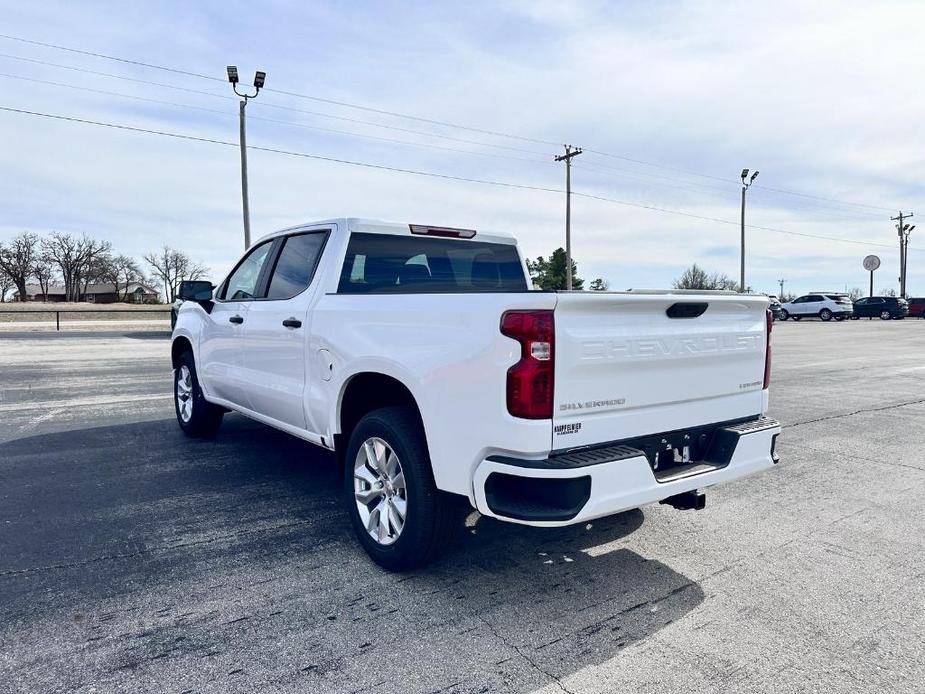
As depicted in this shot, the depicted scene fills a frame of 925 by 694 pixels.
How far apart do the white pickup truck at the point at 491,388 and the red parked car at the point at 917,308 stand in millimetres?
53112

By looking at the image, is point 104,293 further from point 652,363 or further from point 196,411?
point 652,363

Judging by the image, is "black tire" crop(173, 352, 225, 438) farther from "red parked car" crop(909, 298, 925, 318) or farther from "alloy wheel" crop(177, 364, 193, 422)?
"red parked car" crop(909, 298, 925, 318)

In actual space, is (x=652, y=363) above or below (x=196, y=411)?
above

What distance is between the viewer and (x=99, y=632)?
2.89 metres

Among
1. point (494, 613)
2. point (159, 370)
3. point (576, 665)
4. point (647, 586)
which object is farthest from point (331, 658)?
point (159, 370)

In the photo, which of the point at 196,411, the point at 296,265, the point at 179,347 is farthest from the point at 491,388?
the point at 179,347

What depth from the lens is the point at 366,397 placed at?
3.92m

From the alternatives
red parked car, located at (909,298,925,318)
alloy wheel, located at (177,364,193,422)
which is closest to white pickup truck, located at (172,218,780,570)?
alloy wheel, located at (177,364,193,422)

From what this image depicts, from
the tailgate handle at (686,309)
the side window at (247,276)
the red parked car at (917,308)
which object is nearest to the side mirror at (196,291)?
the side window at (247,276)

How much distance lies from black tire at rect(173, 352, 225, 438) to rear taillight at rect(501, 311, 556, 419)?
178 inches

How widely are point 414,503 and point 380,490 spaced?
404 millimetres

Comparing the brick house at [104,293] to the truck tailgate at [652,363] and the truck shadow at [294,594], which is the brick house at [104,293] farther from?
the truck tailgate at [652,363]

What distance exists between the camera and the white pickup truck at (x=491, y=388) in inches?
112

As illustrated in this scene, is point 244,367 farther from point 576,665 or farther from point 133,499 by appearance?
point 576,665
